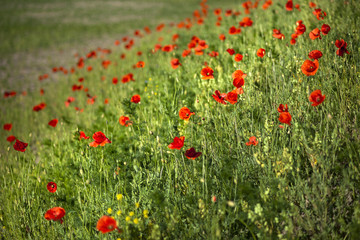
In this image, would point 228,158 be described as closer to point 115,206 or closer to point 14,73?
point 115,206

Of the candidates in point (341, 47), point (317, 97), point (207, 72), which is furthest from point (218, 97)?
point (341, 47)

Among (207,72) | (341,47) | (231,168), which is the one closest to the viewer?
(231,168)

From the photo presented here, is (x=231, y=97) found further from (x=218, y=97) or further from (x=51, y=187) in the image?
(x=51, y=187)

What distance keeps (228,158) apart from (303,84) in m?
0.86

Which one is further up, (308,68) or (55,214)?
(308,68)

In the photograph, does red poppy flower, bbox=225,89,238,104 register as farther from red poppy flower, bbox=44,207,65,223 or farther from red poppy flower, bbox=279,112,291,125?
red poppy flower, bbox=44,207,65,223

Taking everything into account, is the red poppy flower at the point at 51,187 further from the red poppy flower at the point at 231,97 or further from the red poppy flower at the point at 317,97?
the red poppy flower at the point at 317,97

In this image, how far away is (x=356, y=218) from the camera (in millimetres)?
1479

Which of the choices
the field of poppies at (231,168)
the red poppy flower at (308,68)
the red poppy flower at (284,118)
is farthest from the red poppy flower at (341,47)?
the red poppy flower at (284,118)

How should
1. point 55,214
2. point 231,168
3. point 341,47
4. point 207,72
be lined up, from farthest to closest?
point 207,72
point 341,47
point 231,168
point 55,214

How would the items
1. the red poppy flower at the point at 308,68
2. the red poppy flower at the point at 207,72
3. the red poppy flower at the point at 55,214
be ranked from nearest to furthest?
the red poppy flower at the point at 55,214 < the red poppy flower at the point at 308,68 < the red poppy flower at the point at 207,72

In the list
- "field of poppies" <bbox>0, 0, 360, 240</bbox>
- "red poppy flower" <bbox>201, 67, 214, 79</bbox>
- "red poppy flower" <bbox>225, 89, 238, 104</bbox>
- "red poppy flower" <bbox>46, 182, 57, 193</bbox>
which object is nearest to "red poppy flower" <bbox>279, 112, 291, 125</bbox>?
"field of poppies" <bbox>0, 0, 360, 240</bbox>

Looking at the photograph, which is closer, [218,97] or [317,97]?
[317,97]

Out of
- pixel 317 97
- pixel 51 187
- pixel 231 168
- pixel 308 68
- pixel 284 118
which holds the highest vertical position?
pixel 308 68
